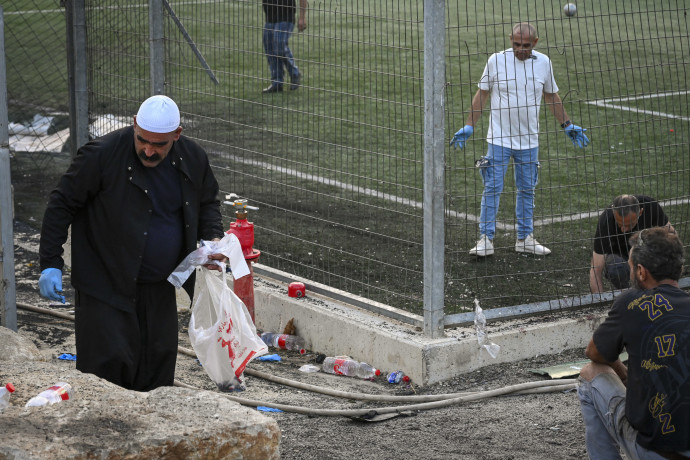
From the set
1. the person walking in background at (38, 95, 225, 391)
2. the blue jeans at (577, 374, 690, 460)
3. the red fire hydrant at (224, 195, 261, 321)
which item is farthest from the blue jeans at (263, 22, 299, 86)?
the blue jeans at (577, 374, 690, 460)

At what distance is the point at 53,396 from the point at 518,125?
13.1 feet

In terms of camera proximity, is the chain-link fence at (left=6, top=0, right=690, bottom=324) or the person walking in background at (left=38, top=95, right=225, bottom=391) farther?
the chain-link fence at (left=6, top=0, right=690, bottom=324)

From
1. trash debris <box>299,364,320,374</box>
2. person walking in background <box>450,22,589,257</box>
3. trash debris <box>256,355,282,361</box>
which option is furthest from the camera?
person walking in background <box>450,22,589,257</box>

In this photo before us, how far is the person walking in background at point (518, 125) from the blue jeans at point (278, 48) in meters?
1.43

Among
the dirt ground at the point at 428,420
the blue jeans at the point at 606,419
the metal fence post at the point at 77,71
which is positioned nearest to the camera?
the blue jeans at the point at 606,419

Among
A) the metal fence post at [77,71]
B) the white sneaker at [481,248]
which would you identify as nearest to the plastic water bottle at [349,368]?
the white sneaker at [481,248]

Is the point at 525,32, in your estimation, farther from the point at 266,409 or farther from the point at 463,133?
the point at 266,409

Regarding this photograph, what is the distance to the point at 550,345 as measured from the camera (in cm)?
648

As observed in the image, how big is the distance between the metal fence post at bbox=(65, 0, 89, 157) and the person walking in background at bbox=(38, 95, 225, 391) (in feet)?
11.5

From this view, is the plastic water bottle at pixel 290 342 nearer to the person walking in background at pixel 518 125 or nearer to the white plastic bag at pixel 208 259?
the person walking in background at pixel 518 125

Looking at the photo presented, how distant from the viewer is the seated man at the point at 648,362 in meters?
3.92

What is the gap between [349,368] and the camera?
6441 millimetres

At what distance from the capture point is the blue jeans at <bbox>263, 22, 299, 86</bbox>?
7.09m

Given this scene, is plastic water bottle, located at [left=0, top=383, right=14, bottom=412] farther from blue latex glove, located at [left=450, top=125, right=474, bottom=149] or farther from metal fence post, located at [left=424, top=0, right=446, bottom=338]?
blue latex glove, located at [left=450, top=125, right=474, bottom=149]
